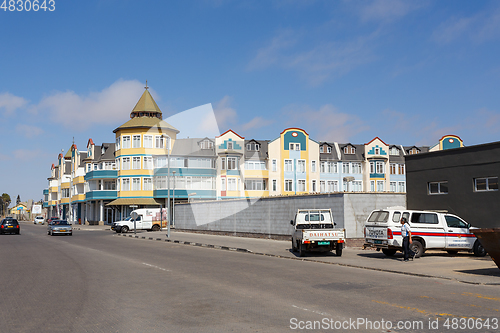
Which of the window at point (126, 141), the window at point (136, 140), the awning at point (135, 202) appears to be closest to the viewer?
the awning at point (135, 202)

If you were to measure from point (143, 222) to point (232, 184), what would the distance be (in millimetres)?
19262

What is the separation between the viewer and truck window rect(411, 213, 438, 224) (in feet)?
65.6

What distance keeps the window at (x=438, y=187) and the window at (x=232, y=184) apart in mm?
40456

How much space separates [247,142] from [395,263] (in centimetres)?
5132

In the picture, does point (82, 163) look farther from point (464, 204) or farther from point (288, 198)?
point (464, 204)

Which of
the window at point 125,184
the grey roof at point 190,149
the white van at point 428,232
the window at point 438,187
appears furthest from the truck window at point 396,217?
the window at point 125,184

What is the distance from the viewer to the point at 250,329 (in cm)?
699

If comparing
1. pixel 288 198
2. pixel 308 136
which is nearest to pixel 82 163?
pixel 308 136

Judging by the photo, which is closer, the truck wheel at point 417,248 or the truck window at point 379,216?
the truck wheel at point 417,248

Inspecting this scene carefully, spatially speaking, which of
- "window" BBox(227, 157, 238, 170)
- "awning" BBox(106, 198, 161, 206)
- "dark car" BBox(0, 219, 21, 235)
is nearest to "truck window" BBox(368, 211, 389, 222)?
"dark car" BBox(0, 219, 21, 235)

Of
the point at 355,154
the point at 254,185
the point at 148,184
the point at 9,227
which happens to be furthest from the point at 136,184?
the point at 355,154

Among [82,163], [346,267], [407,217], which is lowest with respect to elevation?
[346,267]

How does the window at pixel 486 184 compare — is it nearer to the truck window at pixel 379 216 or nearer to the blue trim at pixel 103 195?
the truck window at pixel 379 216

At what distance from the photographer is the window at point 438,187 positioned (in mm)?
25216
